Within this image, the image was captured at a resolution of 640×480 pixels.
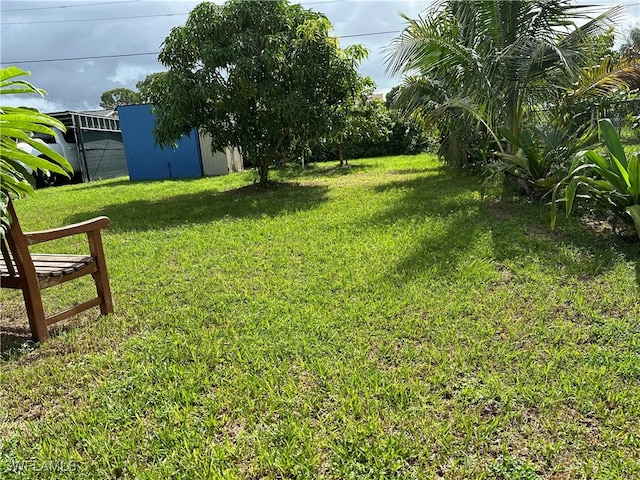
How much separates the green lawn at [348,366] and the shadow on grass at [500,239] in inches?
1.3

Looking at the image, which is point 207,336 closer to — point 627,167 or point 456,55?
point 627,167

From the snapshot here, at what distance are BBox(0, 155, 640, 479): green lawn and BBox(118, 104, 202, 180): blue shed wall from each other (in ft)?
40.9

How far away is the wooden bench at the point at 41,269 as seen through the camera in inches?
100

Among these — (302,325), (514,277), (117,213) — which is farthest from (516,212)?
(117,213)

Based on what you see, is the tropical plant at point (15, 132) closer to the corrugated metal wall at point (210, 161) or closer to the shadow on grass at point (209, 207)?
the shadow on grass at point (209, 207)

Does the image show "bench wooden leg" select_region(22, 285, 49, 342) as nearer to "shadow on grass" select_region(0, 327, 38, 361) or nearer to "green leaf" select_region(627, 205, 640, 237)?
"shadow on grass" select_region(0, 327, 38, 361)

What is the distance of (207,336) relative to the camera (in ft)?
9.19

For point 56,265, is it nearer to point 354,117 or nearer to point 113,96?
point 354,117

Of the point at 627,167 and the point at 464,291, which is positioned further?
the point at 627,167

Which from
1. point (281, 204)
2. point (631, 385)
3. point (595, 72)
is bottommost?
point (631, 385)

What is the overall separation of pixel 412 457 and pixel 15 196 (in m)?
2.38

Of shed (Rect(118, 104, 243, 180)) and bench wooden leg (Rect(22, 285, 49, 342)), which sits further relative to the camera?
shed (Rect(118, 104, 243, 180))

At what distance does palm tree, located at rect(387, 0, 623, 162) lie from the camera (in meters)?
6.10

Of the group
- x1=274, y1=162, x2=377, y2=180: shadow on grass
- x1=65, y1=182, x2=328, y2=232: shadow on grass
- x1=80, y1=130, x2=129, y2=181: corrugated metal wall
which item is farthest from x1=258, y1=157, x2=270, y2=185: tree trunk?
x1=80, y1=130, x2=129, y2=181: corrugated metal wall
